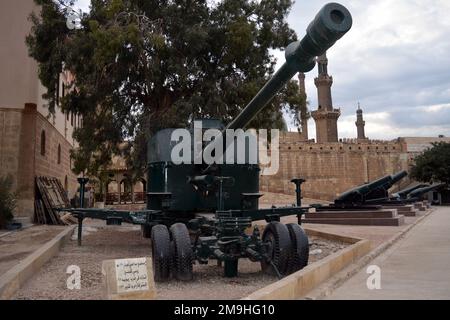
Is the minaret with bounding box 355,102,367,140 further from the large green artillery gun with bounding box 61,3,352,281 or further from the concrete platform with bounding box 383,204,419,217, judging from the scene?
the large green artillery gun with bounding box 61,3,352,281

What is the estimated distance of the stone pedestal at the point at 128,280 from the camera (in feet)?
12.5

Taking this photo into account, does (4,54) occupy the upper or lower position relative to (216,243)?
upper

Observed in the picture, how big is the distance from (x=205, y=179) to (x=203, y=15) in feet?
25.8

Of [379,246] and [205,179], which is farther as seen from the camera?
[379,246]

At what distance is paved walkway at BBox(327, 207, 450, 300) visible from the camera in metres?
4.75

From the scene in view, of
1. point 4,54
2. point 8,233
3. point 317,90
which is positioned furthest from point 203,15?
point 317,90

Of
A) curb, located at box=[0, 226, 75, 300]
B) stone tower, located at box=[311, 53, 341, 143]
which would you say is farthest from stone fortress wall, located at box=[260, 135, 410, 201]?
curb, located at box=[0, 226, 75, 300]

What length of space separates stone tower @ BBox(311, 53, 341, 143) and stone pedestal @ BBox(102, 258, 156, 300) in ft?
163

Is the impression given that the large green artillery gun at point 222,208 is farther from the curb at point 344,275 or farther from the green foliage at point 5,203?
the green foliage at point 5,203

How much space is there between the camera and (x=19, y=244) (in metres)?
9.72

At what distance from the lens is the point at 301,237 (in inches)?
236

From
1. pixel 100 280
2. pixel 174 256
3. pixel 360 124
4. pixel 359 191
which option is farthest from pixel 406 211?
pixel 360 124
